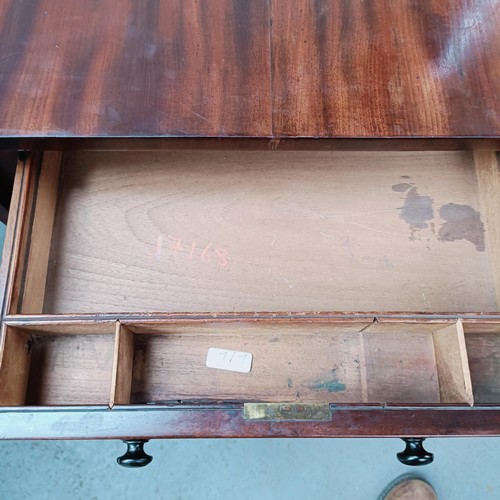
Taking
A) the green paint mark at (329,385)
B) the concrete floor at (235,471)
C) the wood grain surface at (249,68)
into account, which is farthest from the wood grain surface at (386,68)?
the concrete floor at (235,471)

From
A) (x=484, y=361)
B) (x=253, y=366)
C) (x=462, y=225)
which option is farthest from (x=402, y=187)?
(x=253, y=366)

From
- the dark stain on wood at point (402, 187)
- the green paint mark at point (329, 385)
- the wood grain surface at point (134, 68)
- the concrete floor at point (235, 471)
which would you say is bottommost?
the concrete floor at point (235, 471)

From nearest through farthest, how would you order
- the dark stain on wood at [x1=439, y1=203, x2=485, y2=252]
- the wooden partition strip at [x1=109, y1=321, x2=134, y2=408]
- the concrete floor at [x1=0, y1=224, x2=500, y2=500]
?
the wooden partition strip at [x1=109, y1=321, x2=134, y2=408] → the dark stain on wood at [x1=439, y1=203, x2=485, y2=252] → the concrete floor at [x1=0, y1=224, x2=500, y2=500]

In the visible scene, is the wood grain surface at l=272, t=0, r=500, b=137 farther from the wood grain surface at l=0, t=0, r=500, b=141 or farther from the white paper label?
the white paper label

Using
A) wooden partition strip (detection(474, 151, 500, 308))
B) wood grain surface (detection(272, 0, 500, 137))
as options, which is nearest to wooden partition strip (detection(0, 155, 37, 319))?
wood grain surface (detection(272, 0, 500, 137))

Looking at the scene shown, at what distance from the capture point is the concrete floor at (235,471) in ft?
4.08

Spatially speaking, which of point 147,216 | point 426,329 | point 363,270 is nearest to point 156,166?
point 147,216

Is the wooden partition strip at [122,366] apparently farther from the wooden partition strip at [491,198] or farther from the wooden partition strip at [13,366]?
the wooden partition strip at [491,198]

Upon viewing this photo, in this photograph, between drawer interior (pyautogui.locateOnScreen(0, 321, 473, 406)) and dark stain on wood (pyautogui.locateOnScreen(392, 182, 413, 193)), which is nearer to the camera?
drawer interior (pyautogui.locateOnScreen(0, 321, 473, 406))

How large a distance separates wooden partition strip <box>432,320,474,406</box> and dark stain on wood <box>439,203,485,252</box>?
0.21m

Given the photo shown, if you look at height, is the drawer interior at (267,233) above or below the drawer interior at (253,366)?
above

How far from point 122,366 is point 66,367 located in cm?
14

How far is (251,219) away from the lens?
916mm

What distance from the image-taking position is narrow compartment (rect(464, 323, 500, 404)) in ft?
2.67
